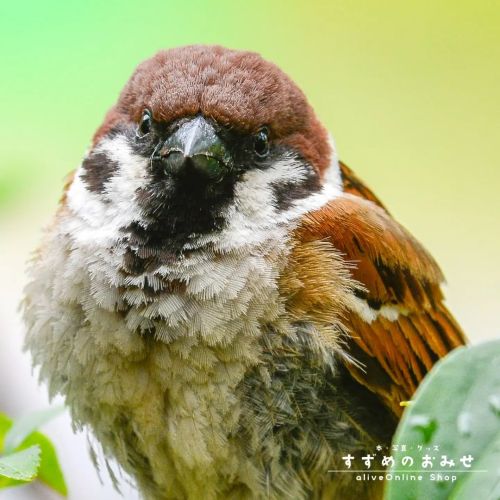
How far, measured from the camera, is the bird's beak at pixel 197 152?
187 cm

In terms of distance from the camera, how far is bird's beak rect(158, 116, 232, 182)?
1865mm

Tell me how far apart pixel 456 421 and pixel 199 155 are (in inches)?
35.2

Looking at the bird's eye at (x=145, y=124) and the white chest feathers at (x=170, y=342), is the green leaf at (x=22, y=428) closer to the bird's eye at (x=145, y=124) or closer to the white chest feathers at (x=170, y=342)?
the white chest feathers at (x=170, y=342)

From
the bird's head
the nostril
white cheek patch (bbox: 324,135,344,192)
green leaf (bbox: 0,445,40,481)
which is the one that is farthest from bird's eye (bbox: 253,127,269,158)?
green leaf (bbox: 0,445,40,481)

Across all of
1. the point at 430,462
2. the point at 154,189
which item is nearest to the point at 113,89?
the point at 154,189

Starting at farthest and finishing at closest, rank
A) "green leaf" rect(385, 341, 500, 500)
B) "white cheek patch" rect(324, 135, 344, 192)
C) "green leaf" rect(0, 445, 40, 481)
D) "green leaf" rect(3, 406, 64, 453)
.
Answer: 1. "white cheek patch" rect(324, 135, 344, 192)
2. "green leaf" rect(3, 406, 64, 453)
3. "green leaf" rect(0, 445, 40, 481)
4. "green leaf" rect(385, 341, 500, 500)

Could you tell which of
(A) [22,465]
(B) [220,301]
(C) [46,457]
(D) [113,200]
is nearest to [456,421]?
(A) [22,465]

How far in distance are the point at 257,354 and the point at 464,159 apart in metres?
2.35

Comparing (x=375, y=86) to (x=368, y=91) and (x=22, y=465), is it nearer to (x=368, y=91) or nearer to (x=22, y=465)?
(x=368, y=91)

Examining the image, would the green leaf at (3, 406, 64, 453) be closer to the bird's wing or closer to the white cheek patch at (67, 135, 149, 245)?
the white cheek patch at (67, 135, 149, 245)

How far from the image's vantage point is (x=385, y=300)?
6.93 feet

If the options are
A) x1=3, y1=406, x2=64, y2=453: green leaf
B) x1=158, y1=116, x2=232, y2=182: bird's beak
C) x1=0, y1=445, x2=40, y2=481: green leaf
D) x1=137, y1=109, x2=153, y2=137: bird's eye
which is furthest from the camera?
x1=137, y1=109, x2=153, y2=137: bird's eye

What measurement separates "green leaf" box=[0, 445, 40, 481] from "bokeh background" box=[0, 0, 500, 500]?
70.4 inches

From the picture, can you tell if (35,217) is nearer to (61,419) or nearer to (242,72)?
(61,419)
